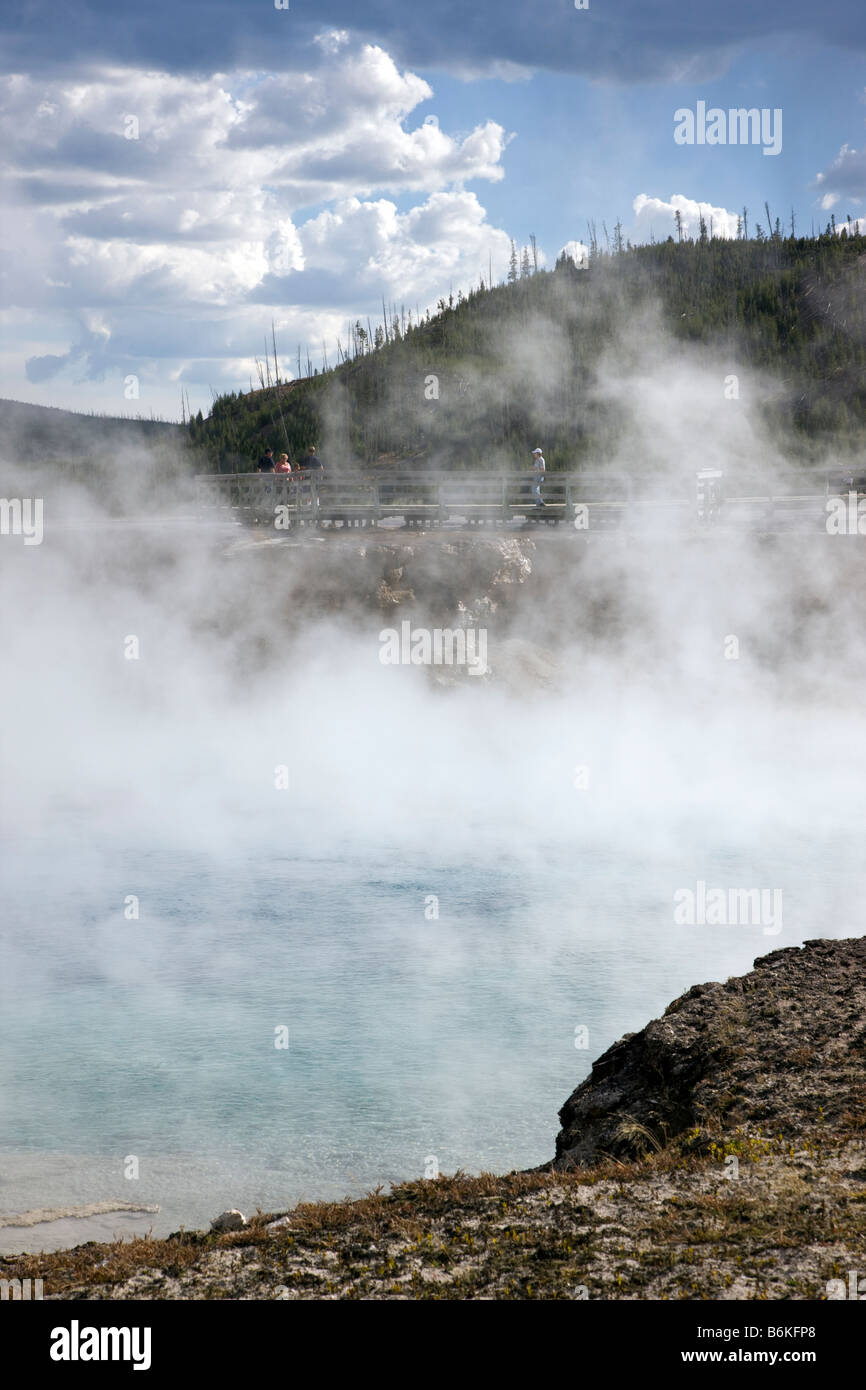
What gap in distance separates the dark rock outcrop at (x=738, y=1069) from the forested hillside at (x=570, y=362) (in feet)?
123

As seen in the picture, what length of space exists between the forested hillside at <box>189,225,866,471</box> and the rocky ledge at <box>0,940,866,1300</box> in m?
38.6

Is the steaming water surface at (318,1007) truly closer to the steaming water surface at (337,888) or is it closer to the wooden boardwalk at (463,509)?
the steaming water surface at (337,888)

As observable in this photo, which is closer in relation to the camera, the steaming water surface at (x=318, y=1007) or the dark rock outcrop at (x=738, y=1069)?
the dark rock outcrop at (x=738, y=1069)

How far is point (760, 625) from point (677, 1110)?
1850 cm

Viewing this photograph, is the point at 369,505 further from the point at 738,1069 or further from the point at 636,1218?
the point at 636,1218

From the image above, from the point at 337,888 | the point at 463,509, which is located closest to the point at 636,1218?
the point at 337,888

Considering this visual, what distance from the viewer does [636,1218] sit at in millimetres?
5434

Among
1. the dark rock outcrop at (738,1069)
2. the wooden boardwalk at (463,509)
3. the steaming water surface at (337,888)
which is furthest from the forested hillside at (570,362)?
the dark rock outcrop at (738,1069)

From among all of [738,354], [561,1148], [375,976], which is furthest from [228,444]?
[561,1148]

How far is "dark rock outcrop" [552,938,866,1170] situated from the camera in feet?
21.4

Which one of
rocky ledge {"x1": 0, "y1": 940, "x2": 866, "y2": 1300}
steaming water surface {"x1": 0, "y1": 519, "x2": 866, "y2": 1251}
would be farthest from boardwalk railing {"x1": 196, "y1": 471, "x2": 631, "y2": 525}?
rocky ledge {"x1": 0, "y1": 940, "x2": 866, "y2": 1300}

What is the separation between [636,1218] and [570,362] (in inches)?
2043

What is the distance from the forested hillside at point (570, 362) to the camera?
161 feet

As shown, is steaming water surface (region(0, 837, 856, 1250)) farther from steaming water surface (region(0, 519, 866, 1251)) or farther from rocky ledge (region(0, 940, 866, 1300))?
rocky ledge (region(0, 940, 866, 1300))
